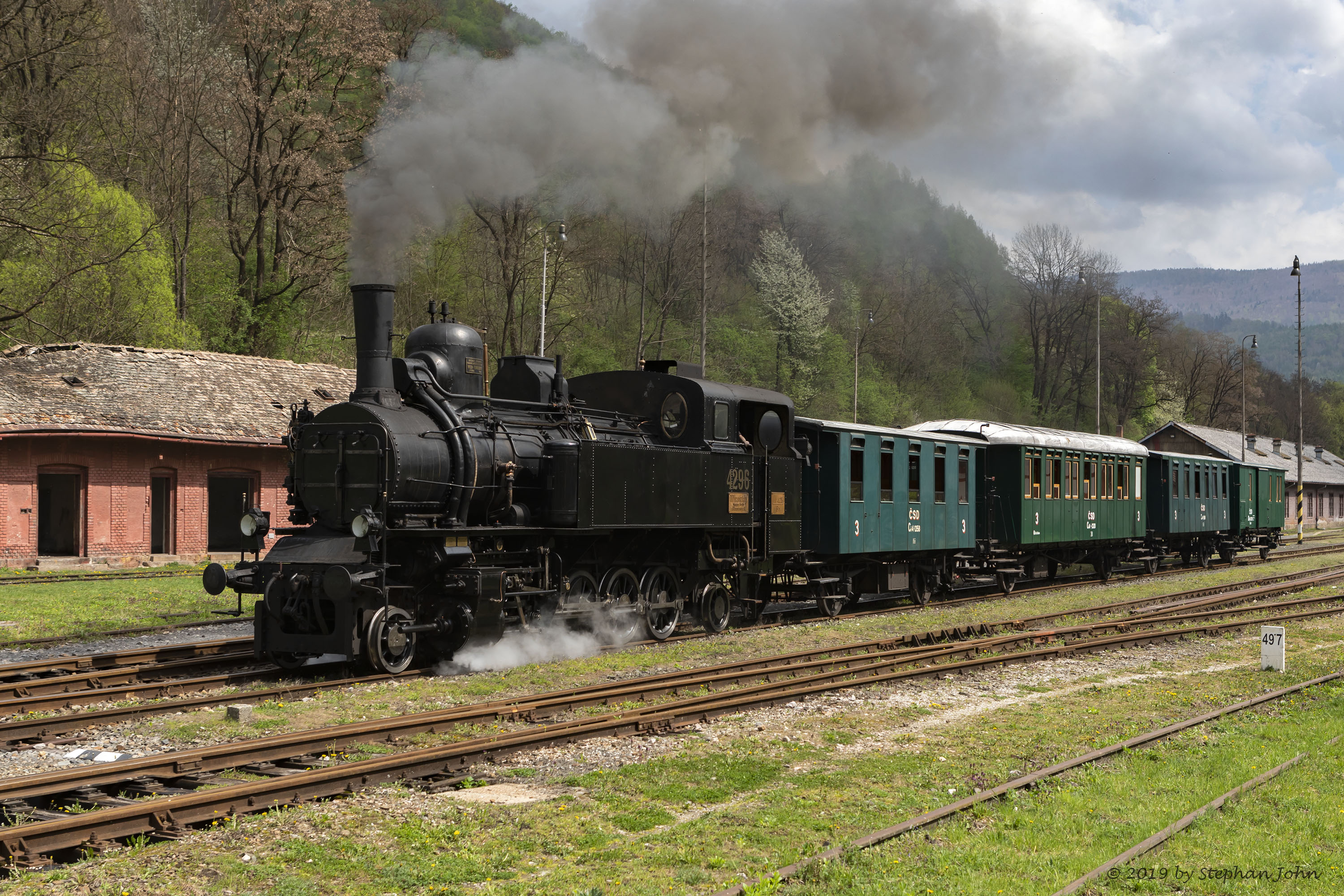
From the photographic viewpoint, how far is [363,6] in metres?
24.9

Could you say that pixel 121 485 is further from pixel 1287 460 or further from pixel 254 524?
pixel 1287 460

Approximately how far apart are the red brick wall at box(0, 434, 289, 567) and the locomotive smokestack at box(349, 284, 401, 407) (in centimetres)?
1156

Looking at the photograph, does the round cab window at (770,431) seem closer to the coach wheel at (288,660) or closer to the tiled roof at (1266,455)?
the coach wheel at (288,660)

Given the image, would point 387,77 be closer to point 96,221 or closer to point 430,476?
point 430,476

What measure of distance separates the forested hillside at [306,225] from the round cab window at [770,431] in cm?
321

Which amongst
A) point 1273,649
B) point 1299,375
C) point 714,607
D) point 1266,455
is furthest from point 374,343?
point 1266,455

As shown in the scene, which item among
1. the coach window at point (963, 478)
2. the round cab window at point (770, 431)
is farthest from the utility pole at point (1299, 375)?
the round cab window at point (770, 431)

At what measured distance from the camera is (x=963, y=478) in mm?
21109

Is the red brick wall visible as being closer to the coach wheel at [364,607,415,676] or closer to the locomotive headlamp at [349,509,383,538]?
the coach wheel at [364,607,415,676]

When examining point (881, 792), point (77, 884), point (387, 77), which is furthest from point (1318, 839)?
point (387, 77)

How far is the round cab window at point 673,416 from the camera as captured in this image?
47.4ft

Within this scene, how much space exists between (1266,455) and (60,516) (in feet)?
208

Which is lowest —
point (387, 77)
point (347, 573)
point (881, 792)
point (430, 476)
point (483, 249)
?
point (881, 792)

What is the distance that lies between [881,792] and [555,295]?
119 feet
